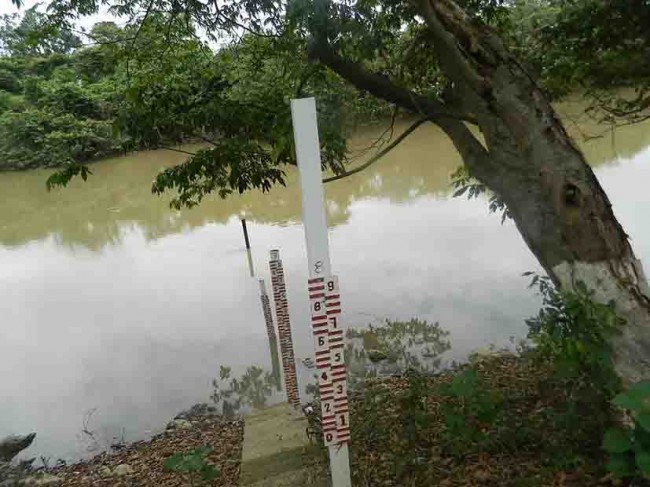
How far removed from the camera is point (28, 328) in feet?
27.0

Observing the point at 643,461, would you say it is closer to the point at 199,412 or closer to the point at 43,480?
the point at 43,480

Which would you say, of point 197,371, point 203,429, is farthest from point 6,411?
point 203,429

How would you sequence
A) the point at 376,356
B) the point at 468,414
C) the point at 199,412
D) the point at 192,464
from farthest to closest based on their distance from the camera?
the point at 376,356
the point at 199,412
the point at 192,464
the point at 468,414

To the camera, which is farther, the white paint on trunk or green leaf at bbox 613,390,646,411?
the white paint on trunk

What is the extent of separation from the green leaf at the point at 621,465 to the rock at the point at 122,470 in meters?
3.48

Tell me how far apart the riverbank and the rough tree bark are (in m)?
2.13

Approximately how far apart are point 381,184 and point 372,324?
7.27 meters

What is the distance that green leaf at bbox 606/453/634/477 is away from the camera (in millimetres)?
1841

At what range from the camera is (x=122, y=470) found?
4.29 m

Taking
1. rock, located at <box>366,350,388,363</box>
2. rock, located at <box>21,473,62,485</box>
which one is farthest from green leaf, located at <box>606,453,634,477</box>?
rock, located at <box>366,350,388,363</box>

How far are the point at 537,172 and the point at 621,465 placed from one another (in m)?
1.30

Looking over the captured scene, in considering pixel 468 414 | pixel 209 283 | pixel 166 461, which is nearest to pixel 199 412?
pixel 166 461

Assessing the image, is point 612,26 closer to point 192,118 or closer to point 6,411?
point 192,118

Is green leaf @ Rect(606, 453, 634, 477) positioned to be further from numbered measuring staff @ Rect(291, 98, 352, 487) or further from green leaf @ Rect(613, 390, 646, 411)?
numbered measuring staff @ Rect(291, 98, 352, 487)
